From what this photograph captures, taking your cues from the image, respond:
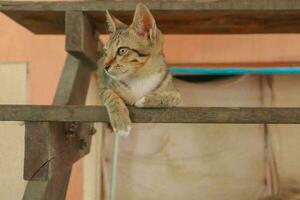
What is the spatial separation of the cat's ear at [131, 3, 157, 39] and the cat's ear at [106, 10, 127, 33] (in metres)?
0.06

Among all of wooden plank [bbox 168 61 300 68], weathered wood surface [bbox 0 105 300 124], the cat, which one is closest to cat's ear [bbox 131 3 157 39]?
the cat

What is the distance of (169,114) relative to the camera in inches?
30.4

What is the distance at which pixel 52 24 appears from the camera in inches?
41.8

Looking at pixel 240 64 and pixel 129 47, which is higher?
pixel 240 64

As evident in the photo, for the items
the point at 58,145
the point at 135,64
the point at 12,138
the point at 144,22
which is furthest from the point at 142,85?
the point at 12,138

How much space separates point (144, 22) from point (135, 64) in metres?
0.11

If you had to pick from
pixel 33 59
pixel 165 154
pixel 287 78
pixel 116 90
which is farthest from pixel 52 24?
pixel 287 78

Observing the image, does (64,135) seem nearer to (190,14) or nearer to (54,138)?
(54,138)

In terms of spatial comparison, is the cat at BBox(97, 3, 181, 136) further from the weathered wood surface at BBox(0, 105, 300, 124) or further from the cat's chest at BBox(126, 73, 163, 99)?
the weathered wood surface at BBox(0, 105, 300, 124)

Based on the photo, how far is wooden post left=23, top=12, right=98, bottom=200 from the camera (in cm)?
81

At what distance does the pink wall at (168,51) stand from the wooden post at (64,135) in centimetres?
48

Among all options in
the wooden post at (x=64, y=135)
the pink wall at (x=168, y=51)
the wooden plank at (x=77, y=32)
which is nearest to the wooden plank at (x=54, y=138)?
the wooden post at (x=64, y=135)

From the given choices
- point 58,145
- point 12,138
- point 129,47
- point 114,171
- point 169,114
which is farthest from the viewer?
point 12,138

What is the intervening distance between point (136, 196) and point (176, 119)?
2.68 feet
